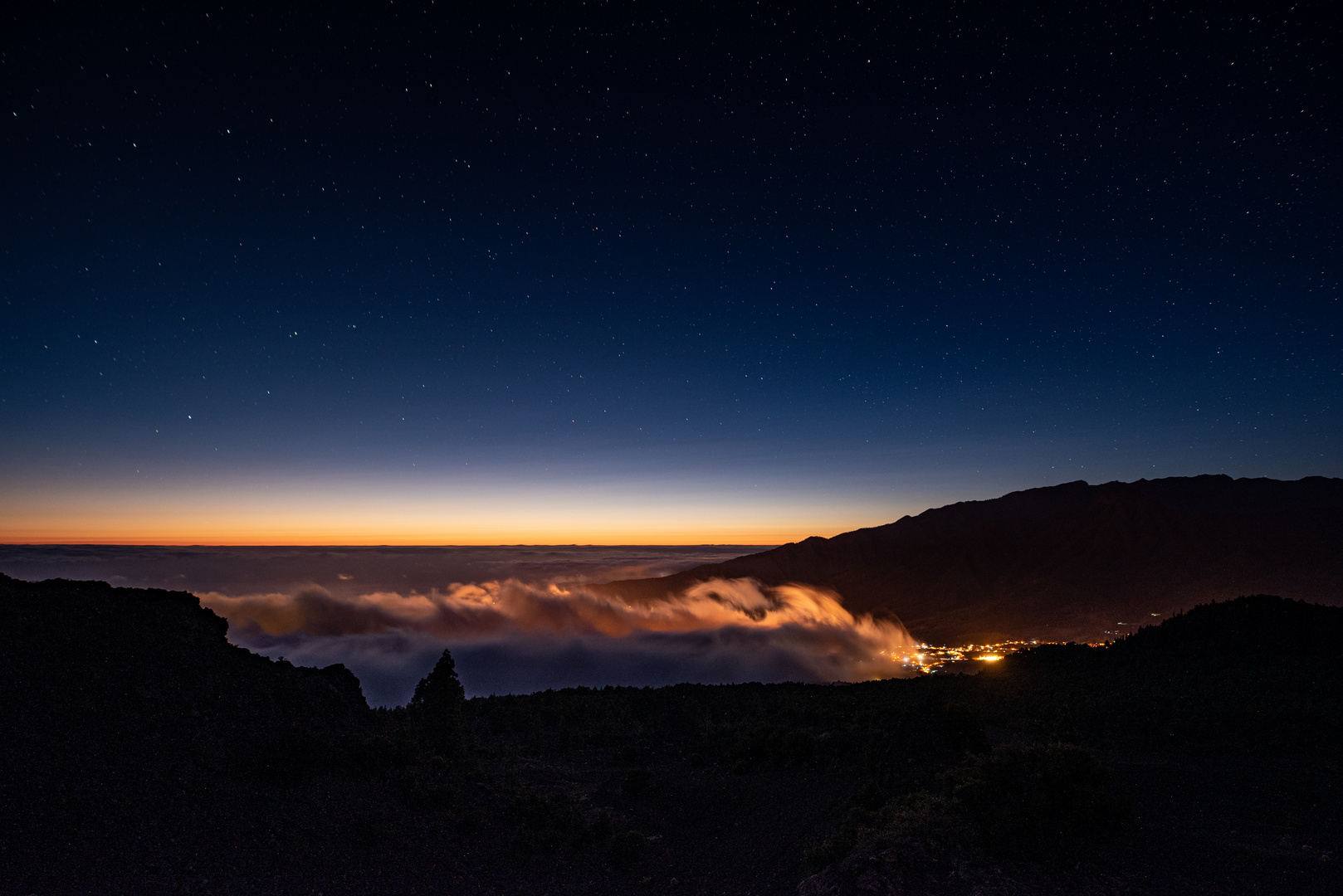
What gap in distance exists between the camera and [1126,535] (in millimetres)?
184750

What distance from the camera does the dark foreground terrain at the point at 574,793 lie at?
11.2 m

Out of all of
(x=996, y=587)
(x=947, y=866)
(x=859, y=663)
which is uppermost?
(x=947, y=866)

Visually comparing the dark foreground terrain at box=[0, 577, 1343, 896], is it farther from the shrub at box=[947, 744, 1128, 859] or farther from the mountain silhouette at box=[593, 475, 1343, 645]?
the mountain silhouette at box=[593, 475, 1343, 645]

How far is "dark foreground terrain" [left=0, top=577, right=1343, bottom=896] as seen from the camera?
11.2 m

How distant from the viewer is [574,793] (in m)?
22.2

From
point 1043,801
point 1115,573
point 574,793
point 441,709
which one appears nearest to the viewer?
point 1043,801

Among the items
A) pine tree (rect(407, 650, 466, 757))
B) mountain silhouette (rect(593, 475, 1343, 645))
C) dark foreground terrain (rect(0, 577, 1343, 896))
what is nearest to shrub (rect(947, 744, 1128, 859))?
dark foreground terrain (rect(0, 577, 1343, 896))

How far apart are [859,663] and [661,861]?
139227mm

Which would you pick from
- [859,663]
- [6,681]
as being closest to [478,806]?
[6,681]

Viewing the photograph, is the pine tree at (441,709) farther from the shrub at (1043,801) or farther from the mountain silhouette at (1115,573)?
the mountain silhouette at (1115,573)

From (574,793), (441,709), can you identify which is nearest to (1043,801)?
(574,793)

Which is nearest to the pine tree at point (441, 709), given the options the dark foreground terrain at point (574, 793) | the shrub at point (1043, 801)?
the dark foreground terrain at point (574, 793)

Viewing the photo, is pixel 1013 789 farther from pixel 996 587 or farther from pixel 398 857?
pixel 996 587

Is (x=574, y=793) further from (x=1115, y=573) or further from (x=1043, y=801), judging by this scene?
(x=1115, y=573)
